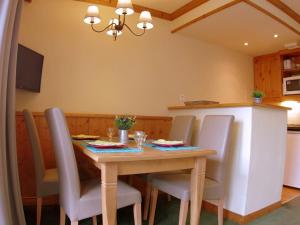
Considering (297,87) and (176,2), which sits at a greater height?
(176,2)

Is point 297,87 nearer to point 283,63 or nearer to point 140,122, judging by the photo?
point 283,63

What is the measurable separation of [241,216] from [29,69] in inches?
101

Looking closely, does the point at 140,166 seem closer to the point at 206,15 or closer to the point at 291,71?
the point at 206,15

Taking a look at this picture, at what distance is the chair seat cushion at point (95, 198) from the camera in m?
1.56

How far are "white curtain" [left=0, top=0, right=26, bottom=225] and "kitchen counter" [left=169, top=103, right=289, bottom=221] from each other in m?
1.94

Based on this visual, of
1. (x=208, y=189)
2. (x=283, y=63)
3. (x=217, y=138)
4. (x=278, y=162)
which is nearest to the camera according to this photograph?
(x=208, y=189)

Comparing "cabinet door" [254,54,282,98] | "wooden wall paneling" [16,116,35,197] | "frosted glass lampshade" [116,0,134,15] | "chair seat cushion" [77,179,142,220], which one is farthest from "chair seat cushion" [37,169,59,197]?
"cabinet door" [254,54,282,98]

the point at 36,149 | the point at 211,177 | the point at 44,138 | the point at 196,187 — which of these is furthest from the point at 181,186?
the point at 44,138

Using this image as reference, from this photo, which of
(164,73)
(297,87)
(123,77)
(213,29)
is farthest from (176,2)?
(297,87)

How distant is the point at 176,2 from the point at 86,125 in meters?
1.99

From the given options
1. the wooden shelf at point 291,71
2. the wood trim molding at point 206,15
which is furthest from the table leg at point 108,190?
the wooden shelf at point 291,71

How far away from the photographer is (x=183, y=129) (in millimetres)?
2824

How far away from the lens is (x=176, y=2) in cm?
328

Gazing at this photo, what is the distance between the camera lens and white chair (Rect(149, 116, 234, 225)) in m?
1.95
